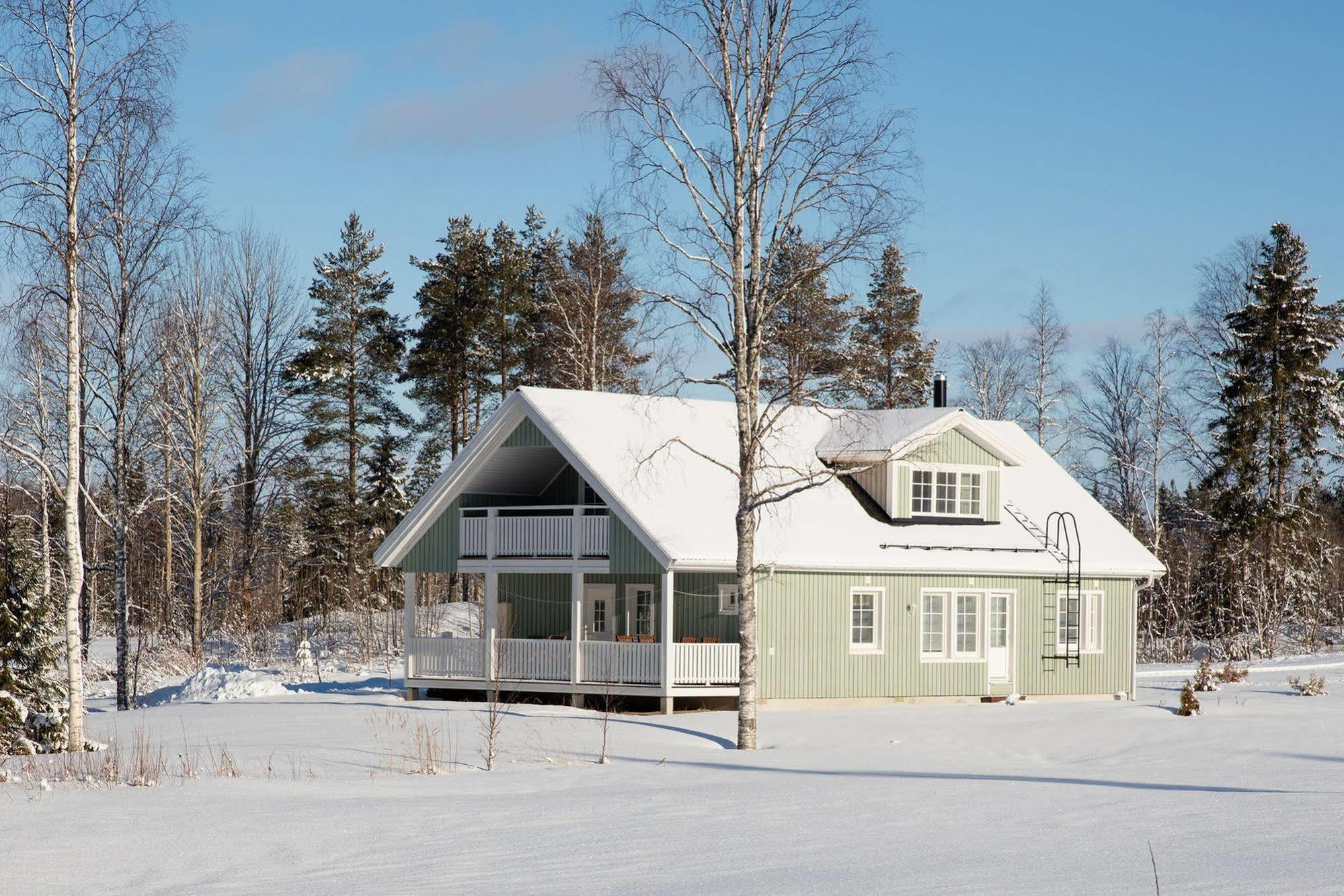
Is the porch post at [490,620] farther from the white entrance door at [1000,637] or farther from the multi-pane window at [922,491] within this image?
the white entrance door at [1000,637]

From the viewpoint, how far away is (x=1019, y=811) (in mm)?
12266

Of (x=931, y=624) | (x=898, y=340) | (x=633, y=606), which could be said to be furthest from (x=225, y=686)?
(x=898, y=340)

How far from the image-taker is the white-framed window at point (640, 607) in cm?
2734

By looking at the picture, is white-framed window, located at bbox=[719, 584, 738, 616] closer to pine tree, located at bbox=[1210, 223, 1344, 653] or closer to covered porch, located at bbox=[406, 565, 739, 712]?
covered porch, located at bbox=[406, 565, 739, 712]

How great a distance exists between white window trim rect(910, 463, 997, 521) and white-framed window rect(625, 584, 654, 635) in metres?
5.31

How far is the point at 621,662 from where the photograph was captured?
2455 centimetres

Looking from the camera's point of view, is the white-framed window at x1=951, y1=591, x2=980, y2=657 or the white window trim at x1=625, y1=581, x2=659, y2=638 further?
the white window trim at x1=625, y1=581, x2=659, y2=638

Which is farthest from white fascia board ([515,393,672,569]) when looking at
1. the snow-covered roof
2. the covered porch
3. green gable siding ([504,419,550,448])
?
the covered porch

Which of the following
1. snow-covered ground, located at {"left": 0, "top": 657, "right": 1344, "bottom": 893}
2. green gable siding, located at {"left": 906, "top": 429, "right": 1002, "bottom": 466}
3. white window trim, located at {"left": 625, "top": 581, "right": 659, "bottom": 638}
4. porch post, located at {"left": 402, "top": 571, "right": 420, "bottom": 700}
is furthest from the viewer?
green gable siding, located at {"left": 906, "top": 429, "right": 1002, "bottom": 466}

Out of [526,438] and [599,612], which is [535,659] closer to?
[599,612]

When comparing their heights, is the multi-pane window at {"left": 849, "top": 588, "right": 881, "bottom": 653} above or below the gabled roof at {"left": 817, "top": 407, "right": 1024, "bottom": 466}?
below

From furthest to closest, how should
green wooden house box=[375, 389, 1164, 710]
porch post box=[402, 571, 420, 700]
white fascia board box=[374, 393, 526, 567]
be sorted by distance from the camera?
1. porch post box=[402, 571, 420, 700]
2. white fascia board box=[374, 393, 526, 567]
3. green wooden house box=[375, 389, 1164, 710]

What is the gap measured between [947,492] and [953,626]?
280cm

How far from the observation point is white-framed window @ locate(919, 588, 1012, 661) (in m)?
26.6
